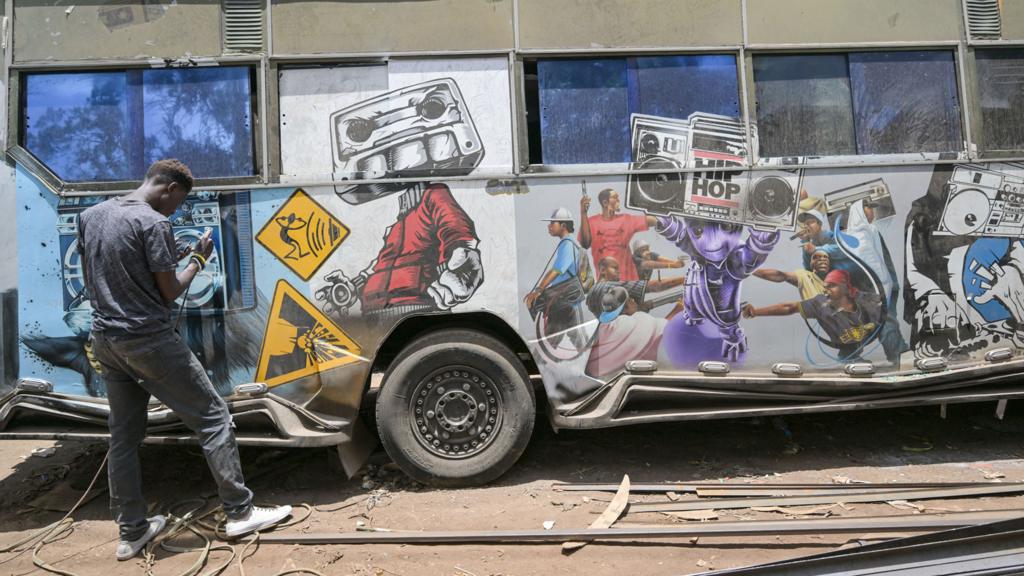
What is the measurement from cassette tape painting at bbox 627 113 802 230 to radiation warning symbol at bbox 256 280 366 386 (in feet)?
6.66

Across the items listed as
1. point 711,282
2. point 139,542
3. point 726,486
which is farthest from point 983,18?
point 139,542

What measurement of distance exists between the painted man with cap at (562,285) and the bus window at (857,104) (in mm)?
1357

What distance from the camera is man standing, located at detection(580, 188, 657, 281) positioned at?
4.16 metres

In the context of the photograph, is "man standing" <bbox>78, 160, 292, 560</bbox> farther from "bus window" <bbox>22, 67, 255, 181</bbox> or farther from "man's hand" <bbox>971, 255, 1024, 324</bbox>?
"man's hand" <bbox>971, 255, 1024, 324</bbox>

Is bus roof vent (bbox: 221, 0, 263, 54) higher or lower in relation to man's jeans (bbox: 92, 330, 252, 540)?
higher

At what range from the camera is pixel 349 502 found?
413 centimetres

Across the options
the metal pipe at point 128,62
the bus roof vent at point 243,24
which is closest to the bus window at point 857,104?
the bus roof vent at point 243,24

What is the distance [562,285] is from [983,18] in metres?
3.27

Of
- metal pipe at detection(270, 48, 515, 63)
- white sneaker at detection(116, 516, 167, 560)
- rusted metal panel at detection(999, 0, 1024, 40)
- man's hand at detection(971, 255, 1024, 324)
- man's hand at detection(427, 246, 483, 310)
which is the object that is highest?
rusted metal panel at detection(999, 0, 1024, 40)

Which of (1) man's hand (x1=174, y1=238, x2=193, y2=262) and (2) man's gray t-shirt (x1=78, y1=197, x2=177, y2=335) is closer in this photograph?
(2) man's gray t-shirt (x1=78, y1=197, x2=177, y2=335)

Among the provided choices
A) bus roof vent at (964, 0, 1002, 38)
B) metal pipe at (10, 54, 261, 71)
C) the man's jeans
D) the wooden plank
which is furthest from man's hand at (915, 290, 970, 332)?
metal pipe at (10, 54, 261, 71)

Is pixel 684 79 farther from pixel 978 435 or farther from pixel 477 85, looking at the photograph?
pixel 978 435

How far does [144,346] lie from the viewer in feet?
11.3

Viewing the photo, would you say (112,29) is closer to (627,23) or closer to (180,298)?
(180,298)
